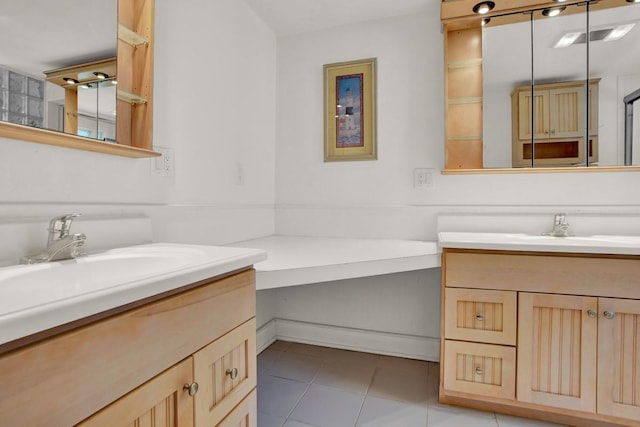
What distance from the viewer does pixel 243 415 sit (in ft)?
3.20

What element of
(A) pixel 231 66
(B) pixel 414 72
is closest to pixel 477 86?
(B) pixel 414 72

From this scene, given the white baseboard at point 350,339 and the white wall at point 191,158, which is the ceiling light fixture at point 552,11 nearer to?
the white wall at point 191,158

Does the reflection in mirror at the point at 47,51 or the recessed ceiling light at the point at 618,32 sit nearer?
the reflection in mirror at the point at 47,51

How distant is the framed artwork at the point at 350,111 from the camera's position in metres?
2.06

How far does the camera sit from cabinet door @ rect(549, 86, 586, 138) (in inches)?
66.5

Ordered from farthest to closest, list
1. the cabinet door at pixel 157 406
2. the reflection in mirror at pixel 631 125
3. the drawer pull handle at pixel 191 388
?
the reflection in mirror at pixel 631 125 → the drawer pull handle at pixel 191 388 → the cabinet door at pixel 157 406

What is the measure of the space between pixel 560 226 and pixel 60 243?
200cm

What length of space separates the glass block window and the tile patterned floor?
134cm

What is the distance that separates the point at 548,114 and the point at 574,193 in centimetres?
43

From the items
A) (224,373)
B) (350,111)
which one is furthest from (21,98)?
(350,111)

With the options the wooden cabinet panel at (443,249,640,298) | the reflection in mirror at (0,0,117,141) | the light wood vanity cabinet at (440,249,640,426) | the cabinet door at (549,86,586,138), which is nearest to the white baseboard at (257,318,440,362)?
the light wood vanity cabinet at (440,249,640,426)

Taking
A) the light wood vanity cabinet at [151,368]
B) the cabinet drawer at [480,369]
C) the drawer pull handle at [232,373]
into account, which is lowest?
the cabinet drawer at [480,369]

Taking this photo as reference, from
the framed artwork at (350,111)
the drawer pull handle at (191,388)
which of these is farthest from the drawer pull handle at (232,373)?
the framed artwork at (350,111)

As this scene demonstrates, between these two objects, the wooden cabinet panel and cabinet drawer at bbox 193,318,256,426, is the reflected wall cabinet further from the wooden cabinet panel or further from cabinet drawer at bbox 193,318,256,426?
cabinet drawer at bbox 193,318,256,426
